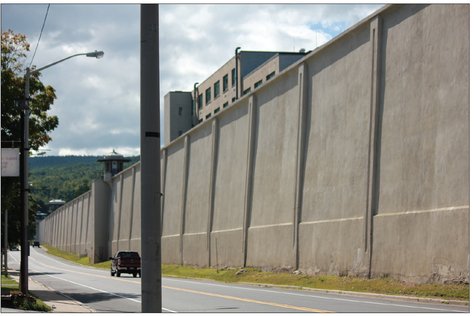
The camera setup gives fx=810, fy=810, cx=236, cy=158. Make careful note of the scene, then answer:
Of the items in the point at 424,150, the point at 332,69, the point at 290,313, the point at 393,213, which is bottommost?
the point at 290,313

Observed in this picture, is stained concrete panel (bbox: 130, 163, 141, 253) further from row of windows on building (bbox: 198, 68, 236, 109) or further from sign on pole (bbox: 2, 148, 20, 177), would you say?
sign on pole (bbox: 2, 148, 20, 177)

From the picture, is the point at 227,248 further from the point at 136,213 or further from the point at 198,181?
the point at 136,213

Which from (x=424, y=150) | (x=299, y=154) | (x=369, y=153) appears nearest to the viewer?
(x=424, y=150)

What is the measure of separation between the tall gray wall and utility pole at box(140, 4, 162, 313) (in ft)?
65.9

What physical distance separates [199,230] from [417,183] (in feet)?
103

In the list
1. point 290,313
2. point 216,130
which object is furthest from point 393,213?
point 216,130

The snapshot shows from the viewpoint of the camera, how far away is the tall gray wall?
2756 cm

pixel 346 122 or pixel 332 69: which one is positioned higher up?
pixel 332 69

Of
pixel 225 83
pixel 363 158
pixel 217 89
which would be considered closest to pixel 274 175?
pixel 363 158

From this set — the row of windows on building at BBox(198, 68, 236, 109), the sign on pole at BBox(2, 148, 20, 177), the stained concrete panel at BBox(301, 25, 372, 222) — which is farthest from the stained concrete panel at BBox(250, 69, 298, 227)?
the row of windows on building at BBox(198, 68, 236, 109)

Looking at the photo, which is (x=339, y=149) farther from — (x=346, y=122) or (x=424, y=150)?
(x=424, y=150)

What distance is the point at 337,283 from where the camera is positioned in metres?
33.9

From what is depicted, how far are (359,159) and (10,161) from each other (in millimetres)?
14627

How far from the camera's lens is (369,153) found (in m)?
33.3
